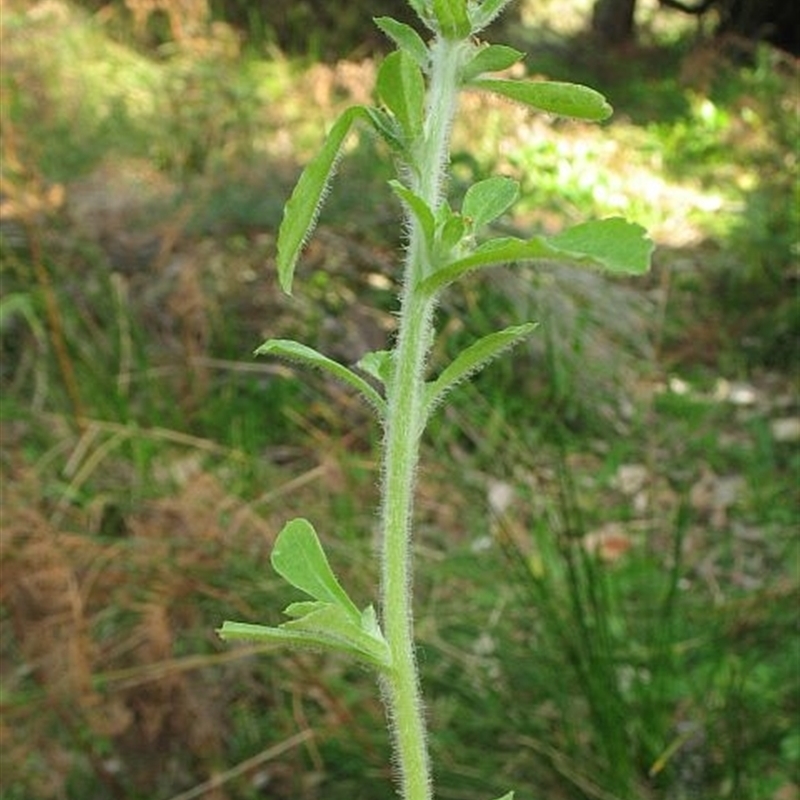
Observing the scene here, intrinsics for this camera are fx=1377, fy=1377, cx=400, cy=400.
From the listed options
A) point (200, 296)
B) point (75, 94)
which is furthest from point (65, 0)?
point (200, 296)

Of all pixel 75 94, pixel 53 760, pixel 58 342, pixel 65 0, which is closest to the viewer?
pixel 53 760

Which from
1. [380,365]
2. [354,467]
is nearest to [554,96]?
[380,365]

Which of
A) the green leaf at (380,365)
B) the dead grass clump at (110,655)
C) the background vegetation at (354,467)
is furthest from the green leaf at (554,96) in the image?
the dead grass clump at (110,655)

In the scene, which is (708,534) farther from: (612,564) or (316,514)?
(316,514)

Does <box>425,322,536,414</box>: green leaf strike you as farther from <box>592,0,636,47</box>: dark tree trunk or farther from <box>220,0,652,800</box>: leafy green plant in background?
<box>592,0,636,47</box>: dark tree trunk

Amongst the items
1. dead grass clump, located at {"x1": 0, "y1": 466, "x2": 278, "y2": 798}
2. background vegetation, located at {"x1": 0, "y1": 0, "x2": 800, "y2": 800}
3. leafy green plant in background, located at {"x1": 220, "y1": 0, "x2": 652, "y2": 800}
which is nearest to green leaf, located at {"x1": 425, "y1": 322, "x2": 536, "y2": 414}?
leafy green plant in background, located at {"x1": 220, "y1": 0, "x2": 652, "y2": 800}

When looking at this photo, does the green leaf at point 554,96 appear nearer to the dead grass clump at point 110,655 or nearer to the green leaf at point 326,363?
the green leaf at point 326,363
